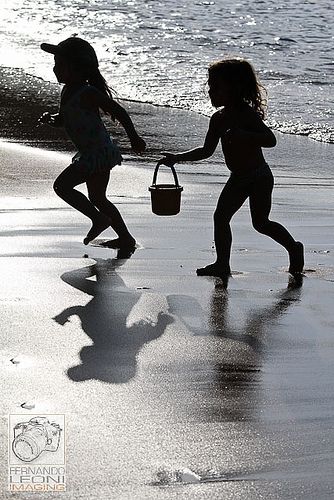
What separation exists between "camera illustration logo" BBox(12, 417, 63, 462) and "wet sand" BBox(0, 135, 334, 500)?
0.05 meters

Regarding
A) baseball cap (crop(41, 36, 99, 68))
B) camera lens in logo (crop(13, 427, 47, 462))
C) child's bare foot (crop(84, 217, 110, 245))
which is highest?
baseball cap (crop(41, 36, 99, 68))

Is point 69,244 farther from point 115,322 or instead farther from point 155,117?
point 155,117

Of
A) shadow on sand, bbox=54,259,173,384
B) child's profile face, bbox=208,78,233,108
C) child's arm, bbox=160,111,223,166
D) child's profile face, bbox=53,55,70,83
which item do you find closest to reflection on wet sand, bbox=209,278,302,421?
shadow on sand, bbox=54,259,173,384

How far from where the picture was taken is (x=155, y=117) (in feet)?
39.8

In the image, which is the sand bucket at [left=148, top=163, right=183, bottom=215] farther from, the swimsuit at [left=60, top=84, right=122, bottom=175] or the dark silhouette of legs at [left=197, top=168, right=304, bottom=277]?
the swimsuit at [left=60, top=84, right=122, bottom=175]

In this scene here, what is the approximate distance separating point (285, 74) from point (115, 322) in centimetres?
1059

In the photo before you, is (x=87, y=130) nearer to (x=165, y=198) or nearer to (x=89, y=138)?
(x=89, y=138)

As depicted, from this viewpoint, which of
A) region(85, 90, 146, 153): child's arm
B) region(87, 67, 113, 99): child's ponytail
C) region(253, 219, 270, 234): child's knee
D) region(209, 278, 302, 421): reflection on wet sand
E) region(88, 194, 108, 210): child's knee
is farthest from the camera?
region(88, 194, 108, 210): child's knee

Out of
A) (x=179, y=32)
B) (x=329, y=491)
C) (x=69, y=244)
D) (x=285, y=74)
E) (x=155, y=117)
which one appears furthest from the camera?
(x=179, y=32)

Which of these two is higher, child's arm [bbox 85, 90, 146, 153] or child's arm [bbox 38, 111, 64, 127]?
child's arm [bbox 85, 90, 146, 153]

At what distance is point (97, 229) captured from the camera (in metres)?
6.34

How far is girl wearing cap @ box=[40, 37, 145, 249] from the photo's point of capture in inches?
251

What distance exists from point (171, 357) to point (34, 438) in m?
Answer: 1.00

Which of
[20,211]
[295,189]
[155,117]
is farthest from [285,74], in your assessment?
[20,211]
